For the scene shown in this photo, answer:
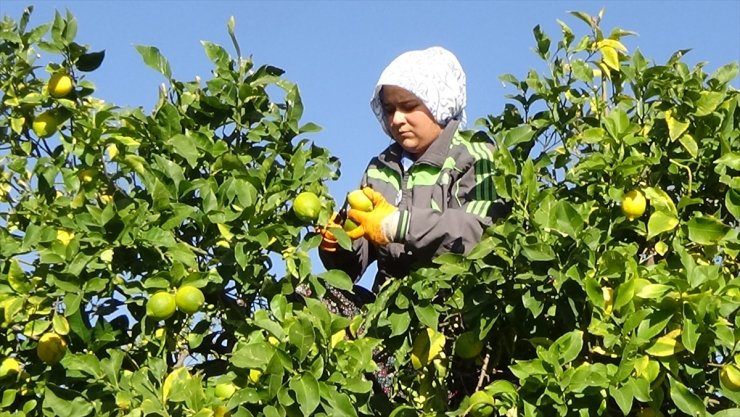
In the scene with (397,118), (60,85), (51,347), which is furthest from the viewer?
(397,118)

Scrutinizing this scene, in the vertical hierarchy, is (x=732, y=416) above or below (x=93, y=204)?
below

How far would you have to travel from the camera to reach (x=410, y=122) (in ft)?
8.94

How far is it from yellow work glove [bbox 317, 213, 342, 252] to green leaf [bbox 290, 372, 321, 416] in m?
0.41

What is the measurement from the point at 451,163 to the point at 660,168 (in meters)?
0.52

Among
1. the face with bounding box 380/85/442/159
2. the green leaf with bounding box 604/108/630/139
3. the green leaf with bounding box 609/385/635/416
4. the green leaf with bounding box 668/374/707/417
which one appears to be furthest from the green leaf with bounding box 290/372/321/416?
the face with bounding box 380/85/442/159

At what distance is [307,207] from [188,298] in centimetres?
26

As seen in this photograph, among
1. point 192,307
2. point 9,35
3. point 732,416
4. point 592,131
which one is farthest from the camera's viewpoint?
point 9,35

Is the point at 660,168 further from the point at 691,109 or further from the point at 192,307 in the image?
the point at 192,307

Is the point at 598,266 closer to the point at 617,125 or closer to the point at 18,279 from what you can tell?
the point at 617,125

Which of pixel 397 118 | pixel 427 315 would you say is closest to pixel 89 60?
pixel 397 118

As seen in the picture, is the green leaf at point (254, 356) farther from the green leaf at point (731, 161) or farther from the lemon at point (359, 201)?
the green leaf at point (731, 161)

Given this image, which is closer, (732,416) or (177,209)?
(732,416)

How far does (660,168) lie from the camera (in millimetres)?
2234

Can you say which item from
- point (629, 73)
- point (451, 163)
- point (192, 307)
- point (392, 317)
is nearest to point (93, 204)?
point (192, 307)
